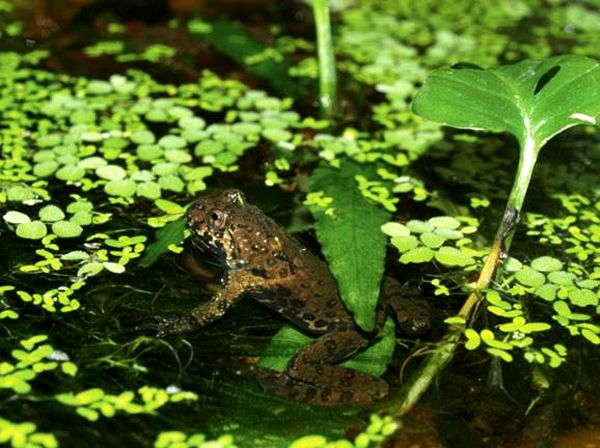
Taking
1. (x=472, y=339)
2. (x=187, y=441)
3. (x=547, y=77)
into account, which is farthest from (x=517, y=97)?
(x=187, y=441)

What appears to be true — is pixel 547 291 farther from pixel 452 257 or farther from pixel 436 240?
pixel 436 240

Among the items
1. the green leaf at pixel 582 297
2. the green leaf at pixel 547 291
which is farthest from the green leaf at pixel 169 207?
the green leaf at pixel 582 297

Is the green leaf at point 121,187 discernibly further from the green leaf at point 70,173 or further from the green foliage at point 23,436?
the green foliage at point 23,436

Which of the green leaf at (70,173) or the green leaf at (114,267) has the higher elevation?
the green leaf at (70,173)

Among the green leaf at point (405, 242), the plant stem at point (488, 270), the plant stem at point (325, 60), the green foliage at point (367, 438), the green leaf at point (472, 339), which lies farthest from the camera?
the plant stem at point (325, 60)

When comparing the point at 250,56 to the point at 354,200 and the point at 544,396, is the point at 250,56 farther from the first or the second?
the point at 544,396

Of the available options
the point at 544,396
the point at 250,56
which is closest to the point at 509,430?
the point at 544,396

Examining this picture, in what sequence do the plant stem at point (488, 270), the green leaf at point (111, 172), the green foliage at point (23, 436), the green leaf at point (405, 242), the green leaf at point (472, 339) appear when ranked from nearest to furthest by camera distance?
the green foliage at point (23, 436)
the plant stem at point (488, 270)
the green leaf at point (472, 339)
the green leaf at point (405, 242)
the green leaf at point (111, 172)
